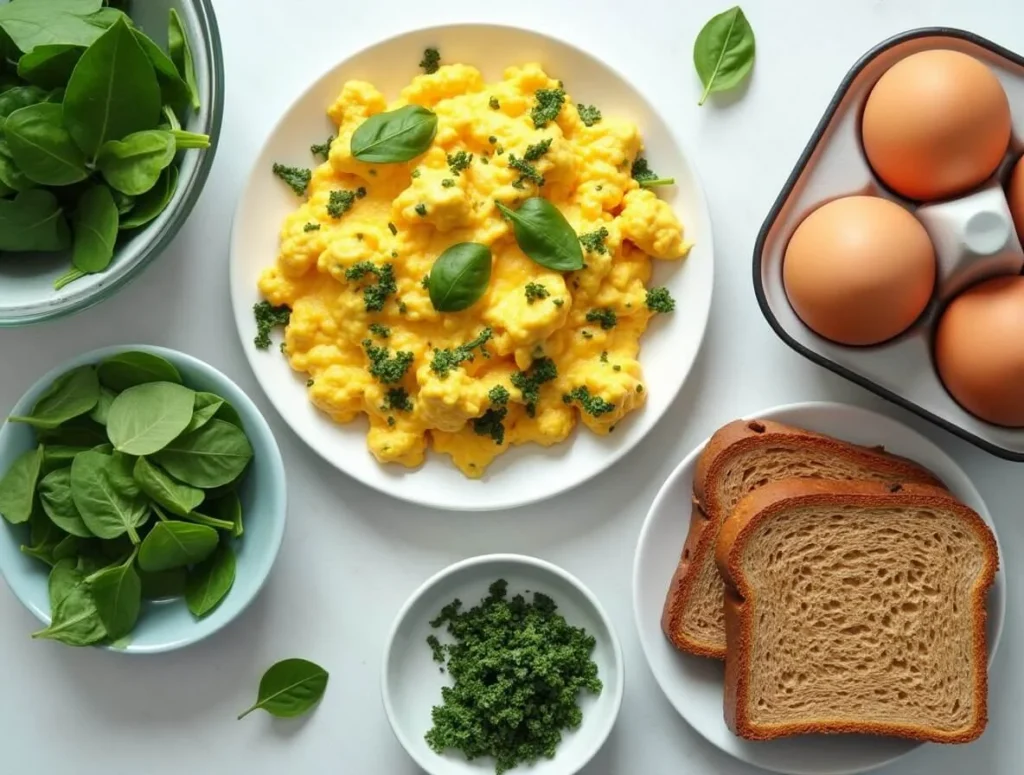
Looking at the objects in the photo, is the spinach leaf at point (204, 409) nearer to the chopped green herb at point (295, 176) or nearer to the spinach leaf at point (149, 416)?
the spinach leaf at point (149, 416)

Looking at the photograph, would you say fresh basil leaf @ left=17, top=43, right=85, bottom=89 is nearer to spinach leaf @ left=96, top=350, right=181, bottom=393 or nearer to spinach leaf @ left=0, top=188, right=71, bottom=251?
spinach leaf @ left=0, top=188, right=71, bottom=251

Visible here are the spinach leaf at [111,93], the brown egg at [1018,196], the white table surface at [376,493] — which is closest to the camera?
the spinach leaf at [111,93]

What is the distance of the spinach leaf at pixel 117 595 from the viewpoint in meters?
1.51

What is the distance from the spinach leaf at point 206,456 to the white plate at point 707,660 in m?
0.66

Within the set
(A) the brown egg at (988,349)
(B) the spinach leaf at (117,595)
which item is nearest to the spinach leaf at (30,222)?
(B) the spinach leaf at (117,595)

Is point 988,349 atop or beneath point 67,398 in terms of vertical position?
atop

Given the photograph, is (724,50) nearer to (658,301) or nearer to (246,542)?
(658,301)

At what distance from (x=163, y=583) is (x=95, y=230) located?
1.87 ft

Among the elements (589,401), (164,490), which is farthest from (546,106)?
(164,490)

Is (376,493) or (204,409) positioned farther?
(376,493)

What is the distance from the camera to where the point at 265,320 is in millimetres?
1630

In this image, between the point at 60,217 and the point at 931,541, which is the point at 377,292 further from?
the point at 931,541

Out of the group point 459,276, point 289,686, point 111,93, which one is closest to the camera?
point 111,93

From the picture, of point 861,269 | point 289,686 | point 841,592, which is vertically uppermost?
point 861,269
